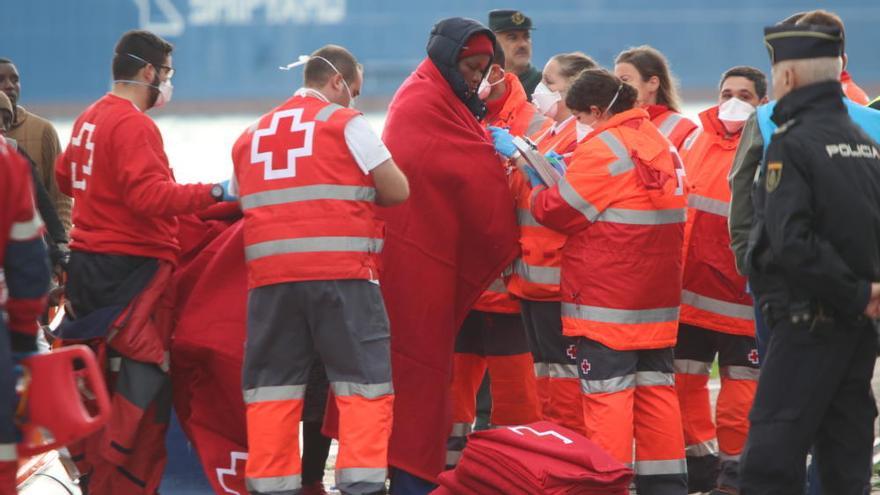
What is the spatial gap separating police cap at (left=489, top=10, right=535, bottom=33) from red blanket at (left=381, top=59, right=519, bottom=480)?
5.82 feet

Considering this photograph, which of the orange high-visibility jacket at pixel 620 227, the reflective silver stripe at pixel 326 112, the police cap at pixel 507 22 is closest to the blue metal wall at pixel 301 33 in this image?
the police cap at pixel 507 22

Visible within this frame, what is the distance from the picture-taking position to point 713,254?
5414mm

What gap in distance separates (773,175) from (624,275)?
105 centimetres

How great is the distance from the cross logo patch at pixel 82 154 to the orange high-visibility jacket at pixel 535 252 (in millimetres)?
1524

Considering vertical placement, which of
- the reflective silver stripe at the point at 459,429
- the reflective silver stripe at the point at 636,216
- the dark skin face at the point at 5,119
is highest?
the reflective silver stripe at the point at 636,216

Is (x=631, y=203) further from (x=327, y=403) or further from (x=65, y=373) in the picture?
(x=65, y=373)

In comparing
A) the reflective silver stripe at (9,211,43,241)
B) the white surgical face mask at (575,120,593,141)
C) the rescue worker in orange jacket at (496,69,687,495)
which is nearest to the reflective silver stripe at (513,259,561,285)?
the rescue worker in orange jacket at (496,69,687,495)

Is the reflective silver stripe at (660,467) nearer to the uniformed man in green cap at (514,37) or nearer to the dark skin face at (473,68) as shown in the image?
the dark skin face at (473,68)

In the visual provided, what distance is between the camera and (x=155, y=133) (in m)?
4.88

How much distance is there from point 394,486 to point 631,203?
4.19 feet

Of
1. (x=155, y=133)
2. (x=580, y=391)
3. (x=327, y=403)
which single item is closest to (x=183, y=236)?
(x=155, y=133)

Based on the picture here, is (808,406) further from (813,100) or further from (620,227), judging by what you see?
(620,227)

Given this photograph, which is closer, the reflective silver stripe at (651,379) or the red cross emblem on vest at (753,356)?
the reflective silver stripe at (651,379)

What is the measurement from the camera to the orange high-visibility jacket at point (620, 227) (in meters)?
4.80
